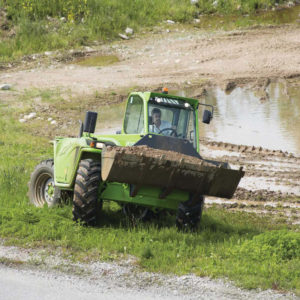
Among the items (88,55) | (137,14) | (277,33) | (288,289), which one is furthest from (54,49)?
(288,289)

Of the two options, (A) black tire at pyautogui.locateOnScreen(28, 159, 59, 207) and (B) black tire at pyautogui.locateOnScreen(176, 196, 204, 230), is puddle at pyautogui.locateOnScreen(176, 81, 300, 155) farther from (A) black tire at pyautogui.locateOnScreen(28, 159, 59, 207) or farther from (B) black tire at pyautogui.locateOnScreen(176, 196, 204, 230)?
(A) black tire at pyautogui.locateOnScreen(28, 159, 59, 207)

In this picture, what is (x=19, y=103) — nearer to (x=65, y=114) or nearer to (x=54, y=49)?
(x=65, y=114)

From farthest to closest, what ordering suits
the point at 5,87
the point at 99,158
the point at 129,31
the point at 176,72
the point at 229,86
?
1. the point at 129,31
2. the point at 176,72
3. the point at 229,86
4. the point at 5,87
5. the point at 99,158

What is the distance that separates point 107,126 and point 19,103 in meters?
3.74

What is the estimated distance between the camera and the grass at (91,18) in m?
28.9

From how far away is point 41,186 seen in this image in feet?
39.2

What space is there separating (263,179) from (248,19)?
1832 centimetres

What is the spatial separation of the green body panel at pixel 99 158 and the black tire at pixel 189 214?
0.11m

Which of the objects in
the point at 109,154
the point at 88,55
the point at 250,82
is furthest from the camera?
the point at 88,55

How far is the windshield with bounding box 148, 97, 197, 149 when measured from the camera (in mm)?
10828

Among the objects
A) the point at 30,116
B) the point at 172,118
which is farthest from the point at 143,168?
the point at 30,116

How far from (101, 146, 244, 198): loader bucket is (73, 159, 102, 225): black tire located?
0.41 metres

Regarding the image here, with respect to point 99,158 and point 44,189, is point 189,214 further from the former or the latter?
point 44,189

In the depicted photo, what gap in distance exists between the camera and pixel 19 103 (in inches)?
893
